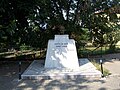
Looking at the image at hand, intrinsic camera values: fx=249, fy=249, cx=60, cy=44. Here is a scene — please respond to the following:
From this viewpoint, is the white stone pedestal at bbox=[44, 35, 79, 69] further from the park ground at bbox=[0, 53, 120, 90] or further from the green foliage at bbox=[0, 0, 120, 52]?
the green foliage at bbox=[0, 0, 120, 52]

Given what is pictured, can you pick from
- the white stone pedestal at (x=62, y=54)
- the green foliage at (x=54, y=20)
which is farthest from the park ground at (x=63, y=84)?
the green foliage at (x=54, y=20)

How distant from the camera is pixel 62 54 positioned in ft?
40.0

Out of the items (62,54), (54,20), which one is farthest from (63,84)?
(54,20)

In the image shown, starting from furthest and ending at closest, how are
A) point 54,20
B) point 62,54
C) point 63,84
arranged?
point 54,20, point 62,54, point 63,84

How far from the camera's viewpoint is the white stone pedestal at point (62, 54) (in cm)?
1209

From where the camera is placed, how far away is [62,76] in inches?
398

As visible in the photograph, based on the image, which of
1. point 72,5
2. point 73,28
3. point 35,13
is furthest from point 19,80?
point 72,5

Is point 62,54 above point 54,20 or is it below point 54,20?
below

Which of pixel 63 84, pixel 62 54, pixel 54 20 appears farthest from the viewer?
pixel 54 20

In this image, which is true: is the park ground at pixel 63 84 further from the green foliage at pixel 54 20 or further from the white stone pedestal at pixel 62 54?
the green foliage at pixel 54 20

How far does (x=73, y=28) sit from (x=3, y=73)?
5641mm

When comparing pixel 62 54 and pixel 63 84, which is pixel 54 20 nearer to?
pixel 62 54

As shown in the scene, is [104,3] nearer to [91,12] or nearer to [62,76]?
[91,12]

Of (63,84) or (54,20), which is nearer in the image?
(63,84)
